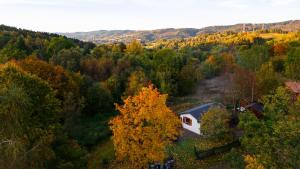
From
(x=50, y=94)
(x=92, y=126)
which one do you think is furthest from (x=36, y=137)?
(x=92, y=126)

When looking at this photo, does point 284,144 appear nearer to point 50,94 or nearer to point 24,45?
point 50,94

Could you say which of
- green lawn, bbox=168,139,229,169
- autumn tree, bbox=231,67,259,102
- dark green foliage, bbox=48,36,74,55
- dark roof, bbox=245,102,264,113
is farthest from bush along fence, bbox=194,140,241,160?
dark green foliage, bbox=48,36,74,55

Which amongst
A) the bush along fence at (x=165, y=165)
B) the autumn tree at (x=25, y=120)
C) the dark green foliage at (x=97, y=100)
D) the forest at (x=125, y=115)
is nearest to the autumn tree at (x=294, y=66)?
the forest at (x=125, y=115)

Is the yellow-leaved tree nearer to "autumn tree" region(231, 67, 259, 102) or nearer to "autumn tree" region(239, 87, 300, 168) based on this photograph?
"autumn tree" region(239, 87, 300, 168)

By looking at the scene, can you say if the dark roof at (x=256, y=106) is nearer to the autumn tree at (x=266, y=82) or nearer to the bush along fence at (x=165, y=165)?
the autumn tree at (x=266, y=82)

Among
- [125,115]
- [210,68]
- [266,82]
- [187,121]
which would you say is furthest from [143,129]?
[210,68]

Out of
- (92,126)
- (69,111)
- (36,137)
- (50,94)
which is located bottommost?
(92,126)

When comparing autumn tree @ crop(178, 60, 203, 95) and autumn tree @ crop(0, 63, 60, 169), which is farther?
autumn tree @ crop(178, 60, 203, 95)

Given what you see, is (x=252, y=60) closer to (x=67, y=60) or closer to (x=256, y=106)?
(x=256, y=106)
